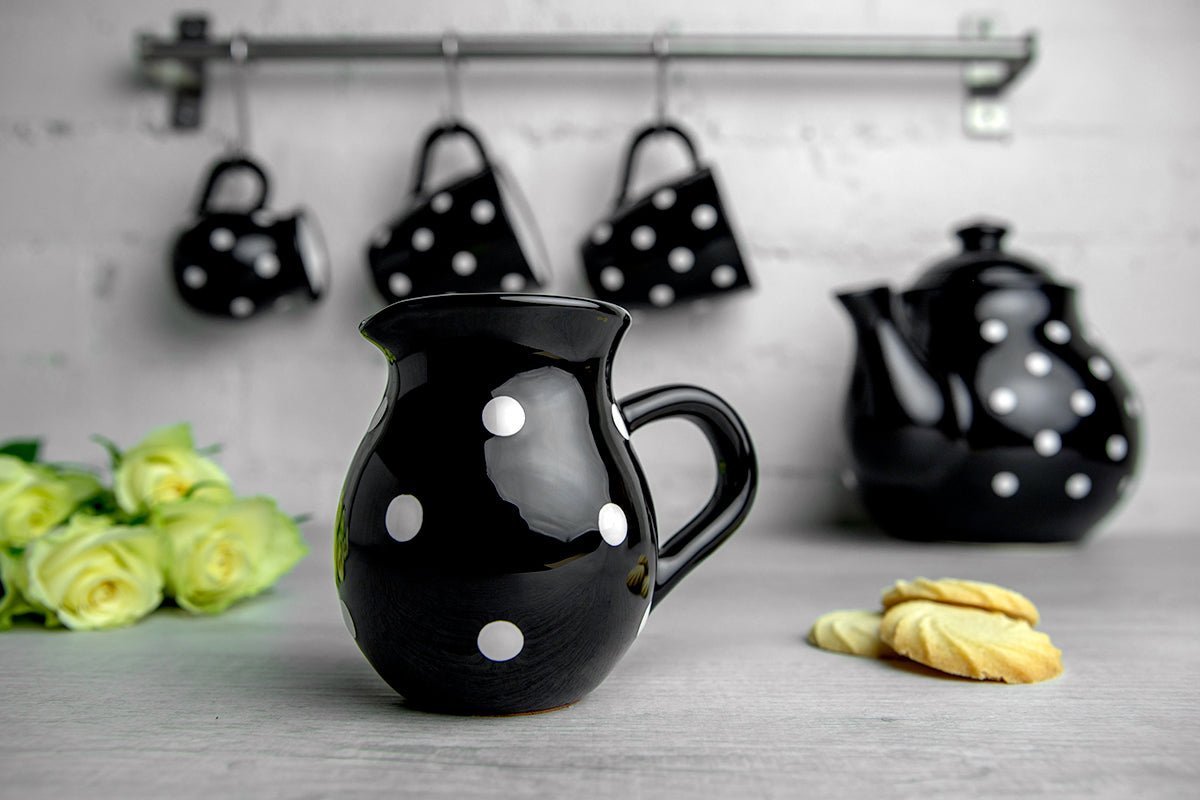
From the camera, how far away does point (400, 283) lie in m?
0.92

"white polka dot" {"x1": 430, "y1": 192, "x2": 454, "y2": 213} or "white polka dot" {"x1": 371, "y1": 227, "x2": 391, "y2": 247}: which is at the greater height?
"white polka dot" {"x1": 430, "y1": 192, "x2": 454, "y2": 213}

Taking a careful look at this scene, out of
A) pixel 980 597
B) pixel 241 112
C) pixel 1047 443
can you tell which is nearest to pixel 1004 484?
pixel 1047 443

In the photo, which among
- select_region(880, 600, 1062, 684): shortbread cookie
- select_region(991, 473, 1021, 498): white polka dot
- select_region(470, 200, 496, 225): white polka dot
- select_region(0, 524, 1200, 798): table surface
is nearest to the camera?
select_region(0, 524, 1200, 798): table surface

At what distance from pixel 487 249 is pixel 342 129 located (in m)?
0.28

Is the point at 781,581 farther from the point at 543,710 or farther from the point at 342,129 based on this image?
the point at 342,129

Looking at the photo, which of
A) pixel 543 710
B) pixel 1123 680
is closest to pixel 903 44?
pixel 1123 680

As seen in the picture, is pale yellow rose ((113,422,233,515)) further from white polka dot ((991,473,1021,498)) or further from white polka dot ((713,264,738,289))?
white polka dot ((991,473,1021,498))

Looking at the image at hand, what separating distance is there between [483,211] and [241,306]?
29 centimetres

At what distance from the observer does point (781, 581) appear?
0.67m

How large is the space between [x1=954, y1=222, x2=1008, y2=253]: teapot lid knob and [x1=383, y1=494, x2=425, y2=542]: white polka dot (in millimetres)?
728

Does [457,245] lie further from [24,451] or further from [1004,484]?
[1004,484]

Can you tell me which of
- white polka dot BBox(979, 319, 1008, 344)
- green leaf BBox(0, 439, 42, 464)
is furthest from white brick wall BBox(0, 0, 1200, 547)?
green leaf BBox(0, 439, 42, 464)

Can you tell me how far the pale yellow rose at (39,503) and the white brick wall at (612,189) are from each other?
40cm

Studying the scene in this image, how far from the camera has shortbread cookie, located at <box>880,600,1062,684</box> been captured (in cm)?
40
